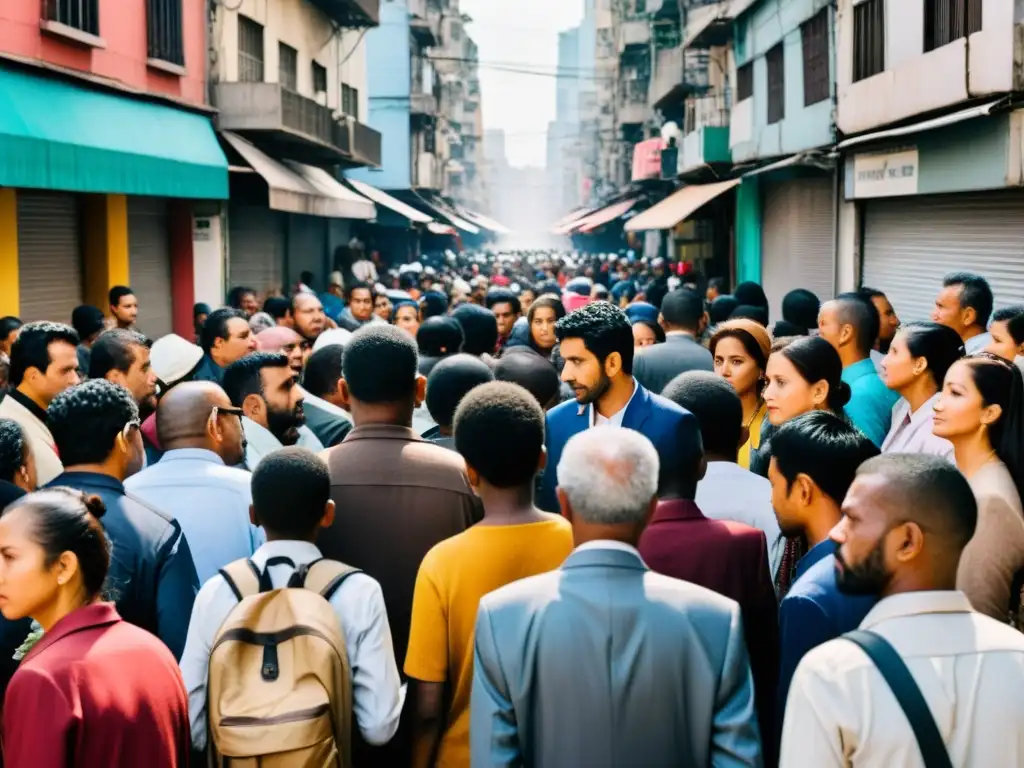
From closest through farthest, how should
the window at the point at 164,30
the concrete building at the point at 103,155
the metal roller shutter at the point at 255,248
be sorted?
the concrete building at the point at 103,155 → the window at the point at 164,30 → the metal roller shutter at the point at 255,248

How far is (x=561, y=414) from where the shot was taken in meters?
5.29

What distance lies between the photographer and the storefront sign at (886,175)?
13805 millimetres

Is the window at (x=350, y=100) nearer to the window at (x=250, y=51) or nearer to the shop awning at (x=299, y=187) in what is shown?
the shop awning at (x=299, y=187)

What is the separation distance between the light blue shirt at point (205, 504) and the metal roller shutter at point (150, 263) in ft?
38.8

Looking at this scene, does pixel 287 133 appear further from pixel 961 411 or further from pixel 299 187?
pixel 961 411

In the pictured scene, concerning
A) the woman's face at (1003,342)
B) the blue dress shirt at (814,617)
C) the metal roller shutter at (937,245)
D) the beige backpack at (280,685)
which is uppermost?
the metal roller shutter at (937,245)

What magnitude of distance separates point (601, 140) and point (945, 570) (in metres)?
65.7

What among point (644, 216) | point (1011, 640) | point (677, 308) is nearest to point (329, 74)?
point (644, 216)

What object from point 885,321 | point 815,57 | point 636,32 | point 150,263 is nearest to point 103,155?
point 150,263

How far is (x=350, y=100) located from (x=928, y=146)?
61.1 ft

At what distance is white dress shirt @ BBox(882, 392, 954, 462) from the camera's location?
202 inches

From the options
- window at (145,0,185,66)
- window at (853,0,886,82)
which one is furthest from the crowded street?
window at (145,0,185,66)

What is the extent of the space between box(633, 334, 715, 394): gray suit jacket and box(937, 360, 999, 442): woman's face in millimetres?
3030

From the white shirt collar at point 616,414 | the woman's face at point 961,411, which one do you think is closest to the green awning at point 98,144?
the white shirt collar at point 616,414
